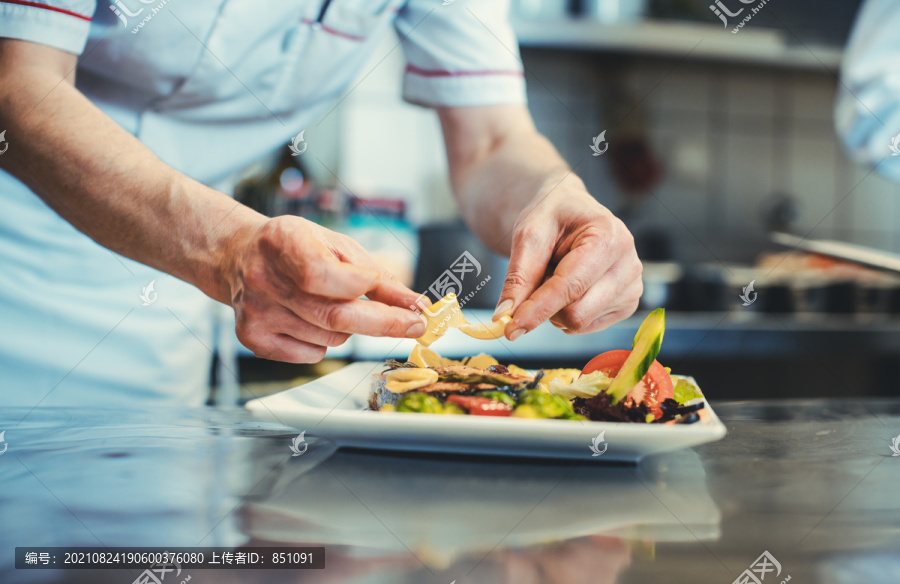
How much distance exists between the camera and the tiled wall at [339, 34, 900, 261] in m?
3.32

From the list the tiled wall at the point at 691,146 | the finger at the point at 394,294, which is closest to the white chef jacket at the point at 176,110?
the finger at the point at 394,294

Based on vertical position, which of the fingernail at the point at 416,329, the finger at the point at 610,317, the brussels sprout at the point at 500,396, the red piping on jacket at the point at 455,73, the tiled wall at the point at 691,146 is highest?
the tiled wall at the point at 691,146

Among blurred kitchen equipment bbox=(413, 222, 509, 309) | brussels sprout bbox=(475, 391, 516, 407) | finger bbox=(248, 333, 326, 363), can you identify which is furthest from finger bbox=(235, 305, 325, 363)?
blurred kitchen equipment bbox=(413, 222, 509, 309)

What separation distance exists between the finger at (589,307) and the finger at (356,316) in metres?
0.25

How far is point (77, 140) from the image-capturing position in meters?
0.80

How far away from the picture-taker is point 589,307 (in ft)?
2.85

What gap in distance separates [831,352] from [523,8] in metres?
1.94

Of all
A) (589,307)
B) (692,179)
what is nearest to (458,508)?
(589,307)

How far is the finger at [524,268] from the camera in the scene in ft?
2.66

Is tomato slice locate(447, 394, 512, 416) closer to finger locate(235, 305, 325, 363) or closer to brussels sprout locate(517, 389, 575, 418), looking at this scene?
brussels sprout locate(517, 389, 575, 418)

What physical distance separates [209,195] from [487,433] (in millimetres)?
423

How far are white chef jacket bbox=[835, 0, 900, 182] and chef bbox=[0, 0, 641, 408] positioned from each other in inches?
46.1

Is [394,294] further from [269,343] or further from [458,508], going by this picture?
[458,508]

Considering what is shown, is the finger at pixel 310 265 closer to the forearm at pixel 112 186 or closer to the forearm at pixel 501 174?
the forearm at pixel 112 186
